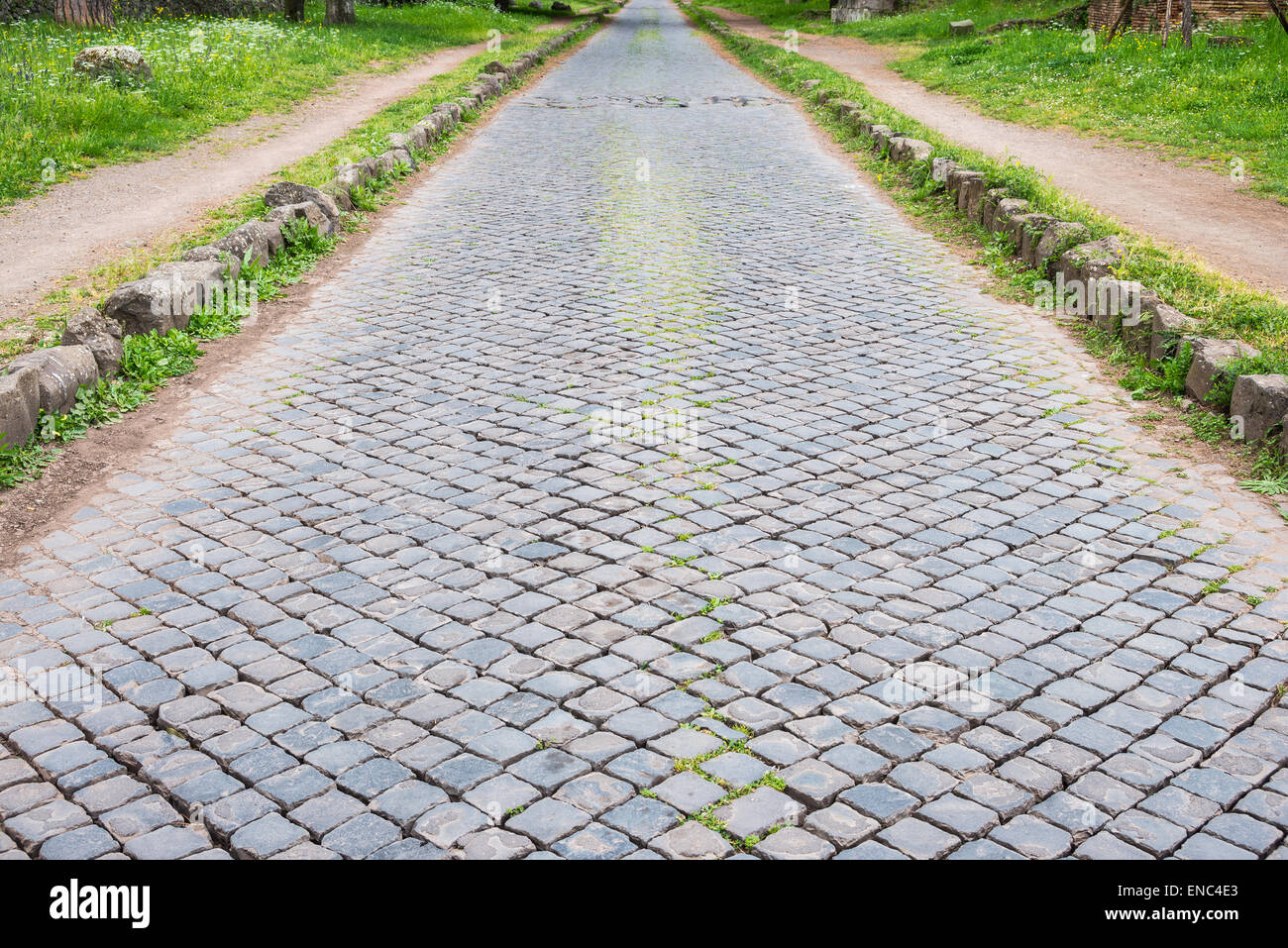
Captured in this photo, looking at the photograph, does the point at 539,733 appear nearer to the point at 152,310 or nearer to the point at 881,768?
the point at 881,768

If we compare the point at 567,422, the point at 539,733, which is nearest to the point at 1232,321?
the point at 567,422

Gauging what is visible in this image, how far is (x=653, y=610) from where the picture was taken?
15.1ft

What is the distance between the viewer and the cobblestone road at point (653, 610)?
351cm

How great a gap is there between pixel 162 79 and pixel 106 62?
1.00 metres

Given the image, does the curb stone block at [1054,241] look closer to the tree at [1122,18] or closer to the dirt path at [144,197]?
the dirt path at [144,197]

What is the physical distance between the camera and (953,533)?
5.24 metres

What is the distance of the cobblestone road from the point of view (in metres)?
3.51

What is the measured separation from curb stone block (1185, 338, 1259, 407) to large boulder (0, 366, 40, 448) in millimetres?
6420

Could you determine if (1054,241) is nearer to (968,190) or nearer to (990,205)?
(990,205)

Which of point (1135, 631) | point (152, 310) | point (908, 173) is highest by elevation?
point (908, 173)

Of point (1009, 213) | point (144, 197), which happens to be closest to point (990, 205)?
point (1009, 213)

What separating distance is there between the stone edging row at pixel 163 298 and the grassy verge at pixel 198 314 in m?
0.08

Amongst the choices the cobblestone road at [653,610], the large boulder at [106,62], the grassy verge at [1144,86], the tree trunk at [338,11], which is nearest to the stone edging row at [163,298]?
the cobblestone road at [653,610]
